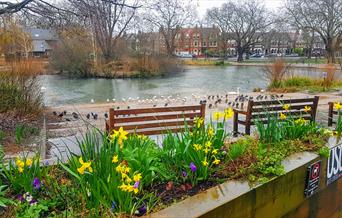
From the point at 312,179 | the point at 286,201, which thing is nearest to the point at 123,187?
the point at 286,201

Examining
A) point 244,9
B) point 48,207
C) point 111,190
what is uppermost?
point 244,9

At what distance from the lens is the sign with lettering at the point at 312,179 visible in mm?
2365

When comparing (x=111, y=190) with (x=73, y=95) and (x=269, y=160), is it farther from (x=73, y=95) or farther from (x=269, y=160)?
(x=73, y=95)

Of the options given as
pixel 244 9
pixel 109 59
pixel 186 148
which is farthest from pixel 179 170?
pixel 244 9

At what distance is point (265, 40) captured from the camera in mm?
60750

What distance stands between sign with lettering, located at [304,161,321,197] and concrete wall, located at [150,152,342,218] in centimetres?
4

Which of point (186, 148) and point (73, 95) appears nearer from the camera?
point (186, 148)

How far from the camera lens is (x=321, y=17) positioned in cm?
3578

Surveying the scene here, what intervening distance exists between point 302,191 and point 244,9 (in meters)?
55.0

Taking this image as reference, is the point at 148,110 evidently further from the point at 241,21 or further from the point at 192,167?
the point at 241,21

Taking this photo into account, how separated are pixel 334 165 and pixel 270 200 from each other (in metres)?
0.99

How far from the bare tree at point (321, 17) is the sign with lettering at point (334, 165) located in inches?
1337

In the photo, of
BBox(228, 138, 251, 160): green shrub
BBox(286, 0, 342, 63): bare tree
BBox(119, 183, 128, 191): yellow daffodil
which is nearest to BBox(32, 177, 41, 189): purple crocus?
BBox(119, 183, 128, 191): yellow daffodil

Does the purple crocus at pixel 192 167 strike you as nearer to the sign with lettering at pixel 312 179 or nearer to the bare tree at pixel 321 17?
the sign with lettering at pixel 312 179
